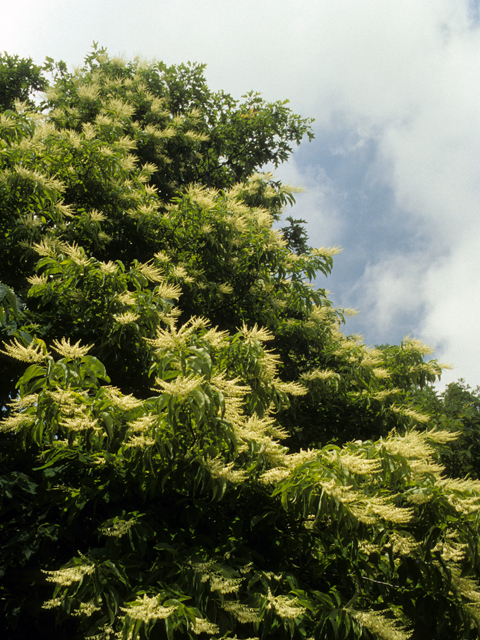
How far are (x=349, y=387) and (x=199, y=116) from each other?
4726 mm

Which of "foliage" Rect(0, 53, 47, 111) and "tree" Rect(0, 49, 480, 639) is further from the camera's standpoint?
"foliage" Rect(0, 53, 47, 111)

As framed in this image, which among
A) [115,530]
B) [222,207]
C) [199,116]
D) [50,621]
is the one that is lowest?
[50,621]

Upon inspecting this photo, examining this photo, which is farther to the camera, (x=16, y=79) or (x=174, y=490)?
(x=16, y=79)

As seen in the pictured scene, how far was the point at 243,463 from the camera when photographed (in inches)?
97.4

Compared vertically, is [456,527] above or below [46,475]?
above

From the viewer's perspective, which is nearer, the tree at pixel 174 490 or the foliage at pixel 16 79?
the tree at pixel 174 490

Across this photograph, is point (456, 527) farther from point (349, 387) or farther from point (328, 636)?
point (349, 387)

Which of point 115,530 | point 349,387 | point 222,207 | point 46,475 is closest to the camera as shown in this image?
point 115,530

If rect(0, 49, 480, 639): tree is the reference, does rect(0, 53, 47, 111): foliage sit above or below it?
above

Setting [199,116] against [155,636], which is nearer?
[155,636]

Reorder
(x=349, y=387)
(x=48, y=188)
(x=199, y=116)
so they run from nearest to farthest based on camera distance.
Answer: (x=48, y=188) → (x=349, y=387) → (x=199, y=116)

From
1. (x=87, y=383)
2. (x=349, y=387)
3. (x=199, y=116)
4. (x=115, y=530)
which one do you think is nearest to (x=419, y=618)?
(x=115, y=530)

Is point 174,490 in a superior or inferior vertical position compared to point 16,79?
inferior

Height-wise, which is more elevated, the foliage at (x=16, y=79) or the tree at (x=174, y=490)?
the foliage at (x=16, y=79)
